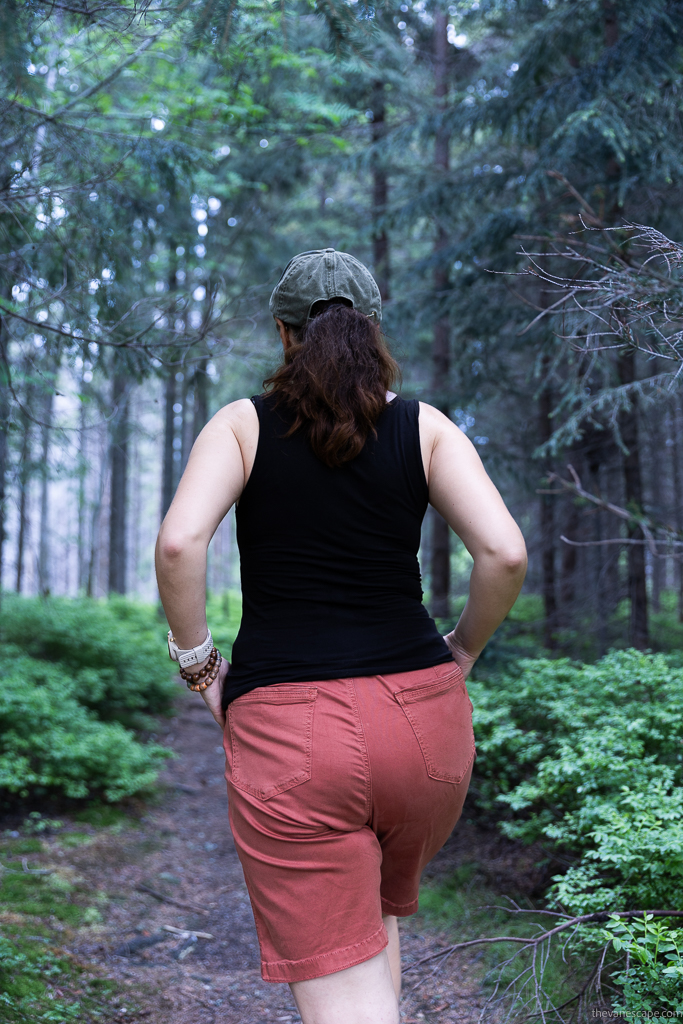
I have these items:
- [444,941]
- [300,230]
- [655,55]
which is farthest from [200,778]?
[300,230]

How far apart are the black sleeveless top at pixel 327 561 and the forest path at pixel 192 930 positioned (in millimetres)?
2017

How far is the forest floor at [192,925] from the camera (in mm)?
3055

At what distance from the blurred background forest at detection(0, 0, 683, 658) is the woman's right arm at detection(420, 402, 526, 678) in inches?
50.7

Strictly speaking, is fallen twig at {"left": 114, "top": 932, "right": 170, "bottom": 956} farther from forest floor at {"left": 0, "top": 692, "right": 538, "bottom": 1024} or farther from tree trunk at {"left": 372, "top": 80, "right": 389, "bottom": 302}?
→ tree trunk at {"left": 372, "top": 80, "right": 389, "bottom": 302}

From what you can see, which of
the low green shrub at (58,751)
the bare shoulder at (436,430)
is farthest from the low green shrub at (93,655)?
the bare shoulder at (436,430)

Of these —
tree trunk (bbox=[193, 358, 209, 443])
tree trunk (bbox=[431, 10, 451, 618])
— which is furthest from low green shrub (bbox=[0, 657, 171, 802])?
tree trunk (bbox=[193, 358, 209, 443])

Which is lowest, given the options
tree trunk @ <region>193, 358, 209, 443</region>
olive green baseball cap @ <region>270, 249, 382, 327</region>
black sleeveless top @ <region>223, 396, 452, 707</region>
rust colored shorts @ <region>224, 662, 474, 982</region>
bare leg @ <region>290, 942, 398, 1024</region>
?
bare leg @ <region>290, 942, 398, 1024</region>

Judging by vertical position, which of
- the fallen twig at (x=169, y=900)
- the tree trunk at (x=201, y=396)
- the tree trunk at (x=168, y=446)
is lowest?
the fallen twig at (x=169, y=900)

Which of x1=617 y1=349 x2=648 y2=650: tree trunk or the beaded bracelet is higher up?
x1=617 y1=349 x2=648 y2=650: tree trunk

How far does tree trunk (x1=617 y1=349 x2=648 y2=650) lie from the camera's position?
5.81 m

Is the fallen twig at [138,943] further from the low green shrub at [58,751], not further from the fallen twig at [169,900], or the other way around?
the low green shrub at [58,751]

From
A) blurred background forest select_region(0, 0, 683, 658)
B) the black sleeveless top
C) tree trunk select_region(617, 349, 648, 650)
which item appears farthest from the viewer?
tree trunk select_region(617, 349, 648, 650)

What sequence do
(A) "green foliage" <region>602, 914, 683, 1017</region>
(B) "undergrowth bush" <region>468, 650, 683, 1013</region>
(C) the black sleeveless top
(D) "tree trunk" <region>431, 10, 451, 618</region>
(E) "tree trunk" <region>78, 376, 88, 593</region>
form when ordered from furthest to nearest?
1. (D) "tree trunk" <region>431, 10, 451, 618</region>
2. (E) "tree trunk" <region>78, 376, 88, 593</region>
3. (B) "undergrowth bush" <region>468, 650, 683, 1013</region>
4. (A) "green foliage" <region>602, 914, 683, 1017</region>
5. (C) the black sleeveless top

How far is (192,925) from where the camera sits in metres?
3.95
